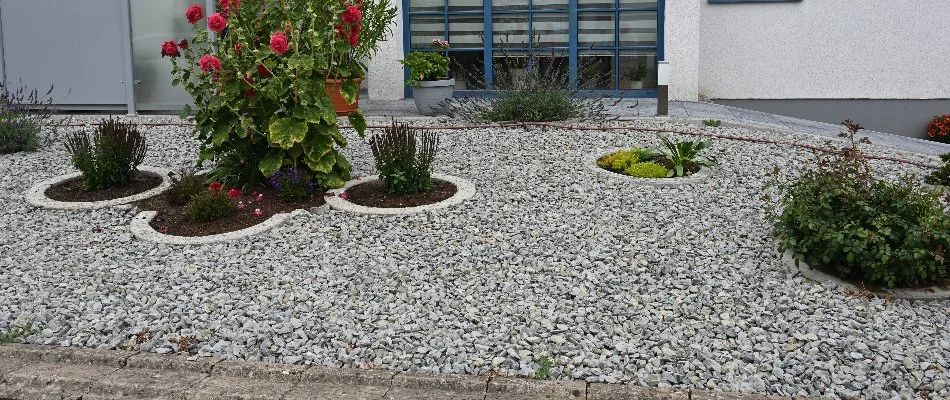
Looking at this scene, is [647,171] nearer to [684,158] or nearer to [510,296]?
[684,158]

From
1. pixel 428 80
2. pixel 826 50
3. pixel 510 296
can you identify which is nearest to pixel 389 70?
pixel 428 80

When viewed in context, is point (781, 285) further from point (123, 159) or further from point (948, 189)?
point (123, 159)

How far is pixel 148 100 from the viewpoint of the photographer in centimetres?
1054

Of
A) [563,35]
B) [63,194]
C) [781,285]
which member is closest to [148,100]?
[63,194]

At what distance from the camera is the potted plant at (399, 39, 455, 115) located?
9.93 metres

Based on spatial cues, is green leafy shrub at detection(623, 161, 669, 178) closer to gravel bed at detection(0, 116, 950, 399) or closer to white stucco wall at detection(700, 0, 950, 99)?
gravel bed at detection(0, 116, 950, 399)

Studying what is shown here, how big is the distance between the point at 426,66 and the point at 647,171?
3.80 metres

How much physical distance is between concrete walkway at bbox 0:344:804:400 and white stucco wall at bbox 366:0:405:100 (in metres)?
7.96

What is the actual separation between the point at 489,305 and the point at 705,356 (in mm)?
1100

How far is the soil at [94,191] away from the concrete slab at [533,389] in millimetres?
3977

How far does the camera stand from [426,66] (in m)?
9.95

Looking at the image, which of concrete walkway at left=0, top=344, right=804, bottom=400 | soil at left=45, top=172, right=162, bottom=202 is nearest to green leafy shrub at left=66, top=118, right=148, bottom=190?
soil at left=45, top=172, right=162, bottom=202

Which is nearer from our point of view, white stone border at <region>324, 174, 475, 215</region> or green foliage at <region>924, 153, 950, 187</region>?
white stone border at <region>324, 174, 475, 215</region>

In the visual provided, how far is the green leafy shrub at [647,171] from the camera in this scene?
682 centimetres
